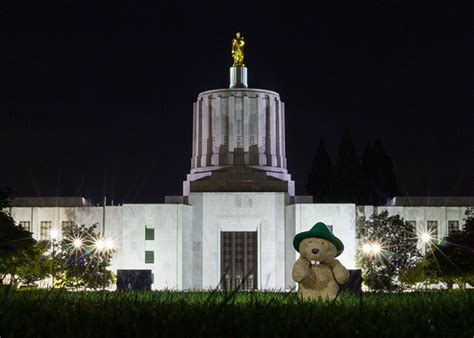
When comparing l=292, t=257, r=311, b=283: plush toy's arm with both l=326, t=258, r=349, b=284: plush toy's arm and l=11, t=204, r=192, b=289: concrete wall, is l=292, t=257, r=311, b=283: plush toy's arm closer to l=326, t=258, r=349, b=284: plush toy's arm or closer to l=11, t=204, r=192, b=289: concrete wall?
l=326, t=258, r=349, b=284: plush toy's arm

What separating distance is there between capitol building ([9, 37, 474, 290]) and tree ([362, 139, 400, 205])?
19.4 meters

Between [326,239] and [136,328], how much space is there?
45.5 ft

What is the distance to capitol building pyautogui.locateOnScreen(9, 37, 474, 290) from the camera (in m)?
52.6

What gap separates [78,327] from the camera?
553 cm

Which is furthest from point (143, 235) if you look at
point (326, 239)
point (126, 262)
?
point (326, 239)

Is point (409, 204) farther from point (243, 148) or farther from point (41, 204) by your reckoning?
point (41, 204)

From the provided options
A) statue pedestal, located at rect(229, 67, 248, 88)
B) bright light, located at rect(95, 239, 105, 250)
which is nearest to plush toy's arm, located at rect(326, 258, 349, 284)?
bright light, located at rect(95, 239, 105, 250)

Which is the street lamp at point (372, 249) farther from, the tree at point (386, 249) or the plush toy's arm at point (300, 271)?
the plush toy's arm at point (300, 271)

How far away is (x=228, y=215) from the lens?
53625 mm

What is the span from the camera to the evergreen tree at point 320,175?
79.1 meters

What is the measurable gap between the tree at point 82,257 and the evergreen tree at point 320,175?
2908 cm

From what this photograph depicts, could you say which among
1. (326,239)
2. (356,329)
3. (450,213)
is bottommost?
(356,329)

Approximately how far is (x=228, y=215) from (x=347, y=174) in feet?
64.0

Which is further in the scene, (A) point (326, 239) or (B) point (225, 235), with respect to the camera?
(B) point (225, 235)
